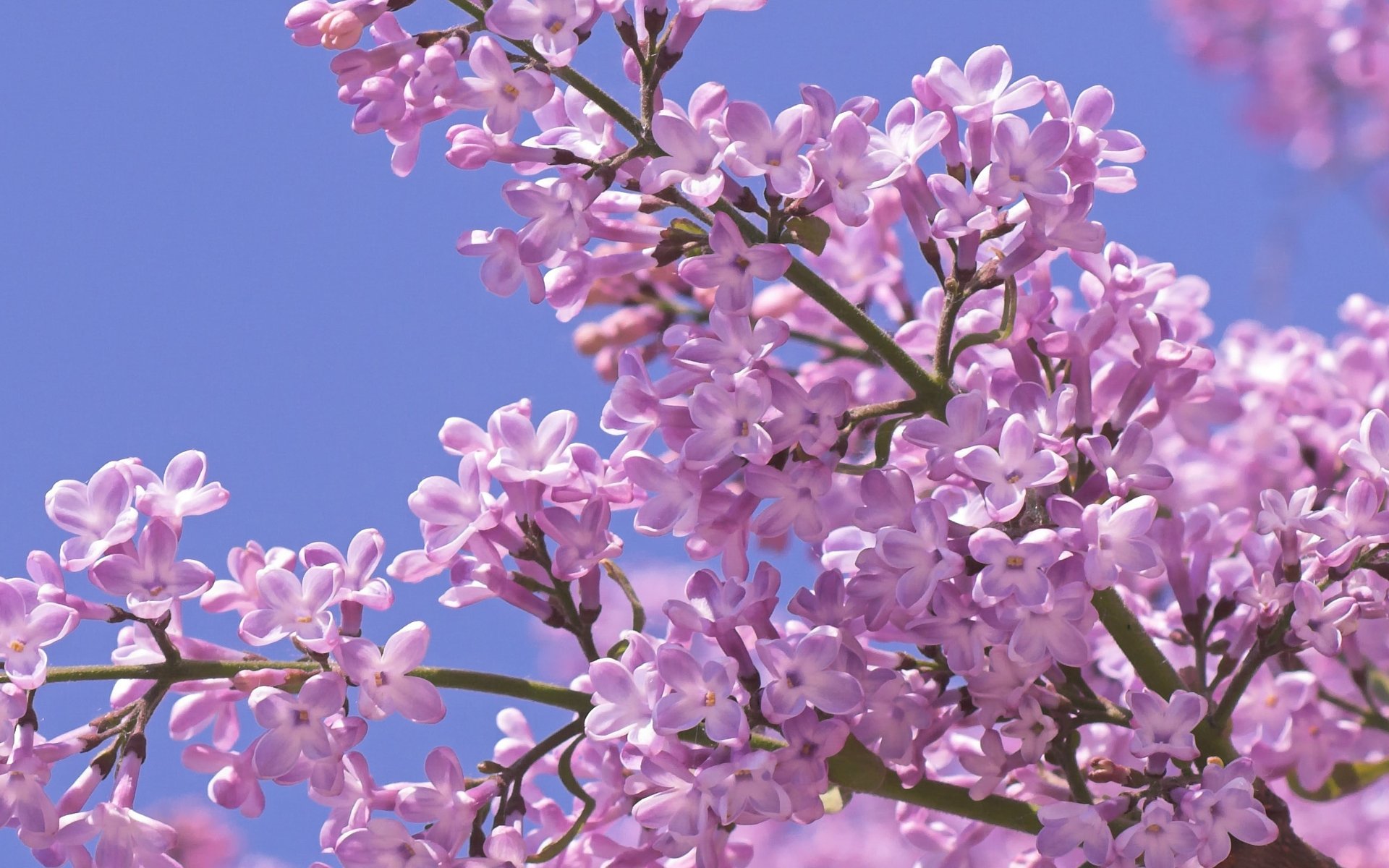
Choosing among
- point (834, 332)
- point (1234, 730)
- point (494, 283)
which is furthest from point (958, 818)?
point (494, 283)

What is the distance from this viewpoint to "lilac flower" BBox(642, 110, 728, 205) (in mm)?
1282

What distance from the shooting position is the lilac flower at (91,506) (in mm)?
1344

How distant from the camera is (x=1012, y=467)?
1307mm

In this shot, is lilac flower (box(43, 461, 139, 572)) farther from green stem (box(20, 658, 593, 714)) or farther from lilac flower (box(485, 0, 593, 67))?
lilac flower (box(485, 0, 593, 67))

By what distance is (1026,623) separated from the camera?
51.1 inches

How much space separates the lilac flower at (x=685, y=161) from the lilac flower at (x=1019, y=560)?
370 mm

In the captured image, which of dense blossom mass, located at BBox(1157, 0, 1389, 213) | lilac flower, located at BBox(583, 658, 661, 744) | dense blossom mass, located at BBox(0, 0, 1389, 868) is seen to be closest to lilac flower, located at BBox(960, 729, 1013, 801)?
dense blossom mass, located at BBox(0, 0, 1389, 868)

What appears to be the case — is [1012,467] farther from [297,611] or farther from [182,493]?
[182,493]

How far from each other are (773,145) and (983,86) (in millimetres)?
261

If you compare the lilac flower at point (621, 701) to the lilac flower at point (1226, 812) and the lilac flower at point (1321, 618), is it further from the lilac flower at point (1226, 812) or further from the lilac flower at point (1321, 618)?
the lilac flower at point (1321, 618)

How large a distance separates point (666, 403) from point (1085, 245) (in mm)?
422

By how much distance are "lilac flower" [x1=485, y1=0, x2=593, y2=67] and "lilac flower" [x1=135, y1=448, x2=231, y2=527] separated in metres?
0.48

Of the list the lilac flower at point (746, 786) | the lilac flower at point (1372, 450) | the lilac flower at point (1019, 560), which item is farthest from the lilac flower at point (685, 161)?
the lilac flower at point (1372, 450)

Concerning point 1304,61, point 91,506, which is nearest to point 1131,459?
point 91,506
